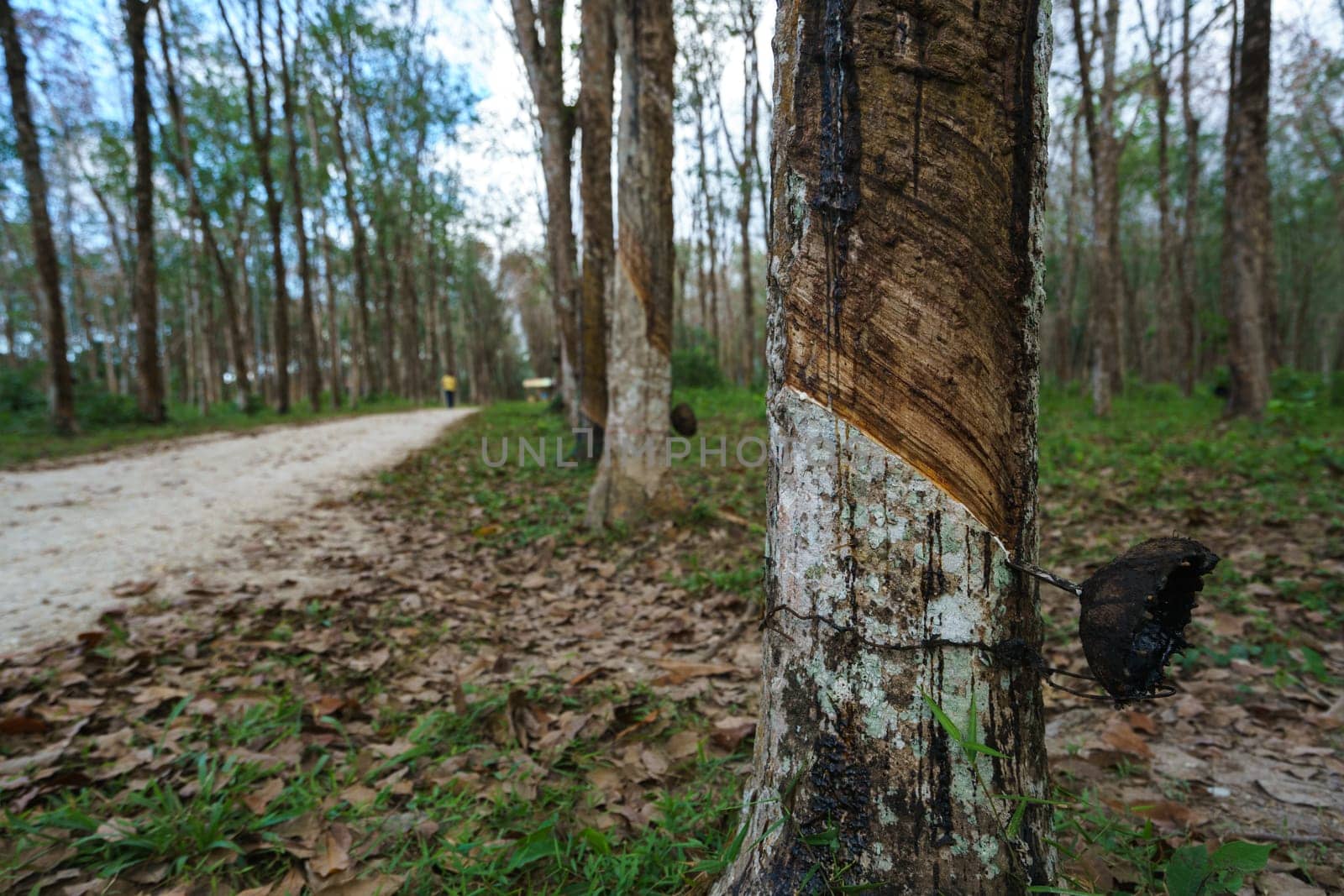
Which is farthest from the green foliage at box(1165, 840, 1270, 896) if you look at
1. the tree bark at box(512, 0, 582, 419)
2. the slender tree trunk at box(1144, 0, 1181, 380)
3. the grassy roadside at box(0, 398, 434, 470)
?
the slender tree trunk at box(1144, 0, 1181, 380)

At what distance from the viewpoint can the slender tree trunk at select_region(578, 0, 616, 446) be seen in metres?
7.15

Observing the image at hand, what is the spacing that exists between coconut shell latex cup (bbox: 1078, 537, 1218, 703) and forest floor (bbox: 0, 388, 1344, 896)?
59 cm

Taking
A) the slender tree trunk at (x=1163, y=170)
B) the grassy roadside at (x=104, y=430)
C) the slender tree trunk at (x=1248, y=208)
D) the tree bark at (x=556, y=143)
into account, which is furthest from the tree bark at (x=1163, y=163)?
the grassy roadside at (x=104, y=430)

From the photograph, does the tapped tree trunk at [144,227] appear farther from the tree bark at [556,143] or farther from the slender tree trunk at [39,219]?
the tree bark at [556,143]

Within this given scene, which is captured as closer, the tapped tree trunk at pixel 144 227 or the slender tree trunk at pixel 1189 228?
the tapped tree trunk at pixel 144 227

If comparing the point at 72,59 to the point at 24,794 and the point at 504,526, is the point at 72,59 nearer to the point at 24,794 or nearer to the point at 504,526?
the point at 504,526

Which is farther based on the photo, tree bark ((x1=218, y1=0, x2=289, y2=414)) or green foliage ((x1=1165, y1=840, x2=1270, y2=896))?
tree bark ((x1=218, y1=0, x2=289, y2=414))

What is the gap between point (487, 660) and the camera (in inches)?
128

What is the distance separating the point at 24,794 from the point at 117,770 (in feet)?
0.74

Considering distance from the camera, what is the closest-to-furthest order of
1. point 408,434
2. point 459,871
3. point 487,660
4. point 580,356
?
point 459,871 → point 487,660 → point 580,356 → point 408,434

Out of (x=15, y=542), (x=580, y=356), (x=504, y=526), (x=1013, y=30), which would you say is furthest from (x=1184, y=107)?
(x=15, y=542)

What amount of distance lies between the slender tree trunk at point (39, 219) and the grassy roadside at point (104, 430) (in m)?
0.68

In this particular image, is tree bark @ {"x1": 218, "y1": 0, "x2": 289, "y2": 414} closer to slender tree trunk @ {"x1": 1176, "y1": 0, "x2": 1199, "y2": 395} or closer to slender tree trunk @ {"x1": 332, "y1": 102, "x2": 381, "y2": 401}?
slender tree trunk @ {"x1": 332, "y1": 102, "x2": 381, "y2": 401}

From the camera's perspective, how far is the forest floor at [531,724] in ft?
5.88
